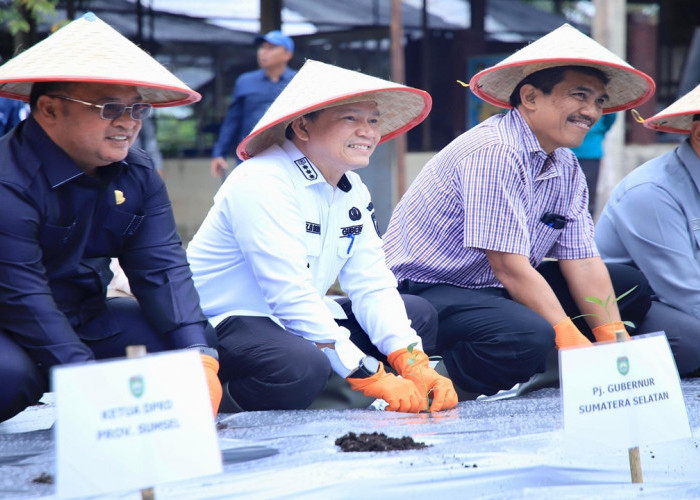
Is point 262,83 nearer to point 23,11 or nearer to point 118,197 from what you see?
point 23,11

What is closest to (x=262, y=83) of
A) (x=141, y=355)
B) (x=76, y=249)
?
(x=76, y=249)

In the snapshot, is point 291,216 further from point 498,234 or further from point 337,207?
point 498,234

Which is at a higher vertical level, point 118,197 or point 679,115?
point 679,115

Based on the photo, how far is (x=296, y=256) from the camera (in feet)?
8.98

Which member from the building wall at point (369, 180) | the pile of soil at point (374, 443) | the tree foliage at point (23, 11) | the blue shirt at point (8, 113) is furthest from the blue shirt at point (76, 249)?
the building wall at point (369, 180)

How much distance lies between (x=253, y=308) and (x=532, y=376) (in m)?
1.01

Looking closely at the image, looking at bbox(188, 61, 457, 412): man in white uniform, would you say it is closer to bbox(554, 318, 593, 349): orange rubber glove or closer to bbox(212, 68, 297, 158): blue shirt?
bbox(554, 318, 593, 349): orange rubber glove

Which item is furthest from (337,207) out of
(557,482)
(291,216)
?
(557,482)

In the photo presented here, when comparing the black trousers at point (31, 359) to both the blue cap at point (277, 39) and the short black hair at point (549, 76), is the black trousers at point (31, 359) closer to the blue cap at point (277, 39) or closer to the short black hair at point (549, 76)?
the short black hair at point (549, 76)

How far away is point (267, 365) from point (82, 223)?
65 cm

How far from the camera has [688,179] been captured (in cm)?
348

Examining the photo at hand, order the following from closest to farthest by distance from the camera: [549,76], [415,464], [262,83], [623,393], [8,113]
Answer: [623,393]
[415,464]
[549,76]
[8,113]
[262,83]

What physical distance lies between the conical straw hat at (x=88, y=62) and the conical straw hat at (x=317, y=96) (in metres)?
0.38

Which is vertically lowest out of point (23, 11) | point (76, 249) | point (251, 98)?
point (76, 249)
